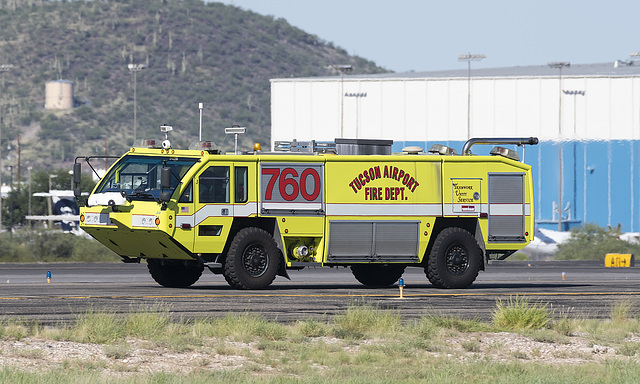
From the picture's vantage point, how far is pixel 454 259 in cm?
2314

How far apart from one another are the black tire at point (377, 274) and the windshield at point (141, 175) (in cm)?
531

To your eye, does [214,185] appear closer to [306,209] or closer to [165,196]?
[165,196]

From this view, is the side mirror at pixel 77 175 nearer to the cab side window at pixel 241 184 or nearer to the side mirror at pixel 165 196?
the side mirror at pixel 165 196

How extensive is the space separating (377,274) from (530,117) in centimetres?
6269

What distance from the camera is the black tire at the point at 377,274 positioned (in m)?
A: 24.8

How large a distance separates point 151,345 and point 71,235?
1729 inches

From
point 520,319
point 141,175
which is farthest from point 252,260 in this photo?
point 520,319

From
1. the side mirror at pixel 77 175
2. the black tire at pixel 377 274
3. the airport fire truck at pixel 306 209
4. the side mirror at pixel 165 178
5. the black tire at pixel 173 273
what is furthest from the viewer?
the black tire at pixel 377 274

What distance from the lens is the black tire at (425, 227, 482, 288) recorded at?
22.8m

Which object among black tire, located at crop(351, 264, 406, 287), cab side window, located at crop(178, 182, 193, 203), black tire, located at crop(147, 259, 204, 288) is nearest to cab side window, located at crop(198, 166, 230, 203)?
cab side window, located at crop(178, 182, 193, 203)

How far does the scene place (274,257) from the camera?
21.8 metres

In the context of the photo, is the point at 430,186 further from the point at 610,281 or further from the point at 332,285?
the point at 610,281

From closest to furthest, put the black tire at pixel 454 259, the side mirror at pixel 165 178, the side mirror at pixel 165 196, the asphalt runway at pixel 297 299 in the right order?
1. the asphalt runway at pixel 297 299
2. the side mirror at pixel 165 178
3. the side mirror at pixel 165 196
4. the black tire at pixel 454 259

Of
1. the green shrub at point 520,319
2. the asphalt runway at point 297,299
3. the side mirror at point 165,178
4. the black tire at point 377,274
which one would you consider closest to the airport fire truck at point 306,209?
the side mirror at point 165,178
